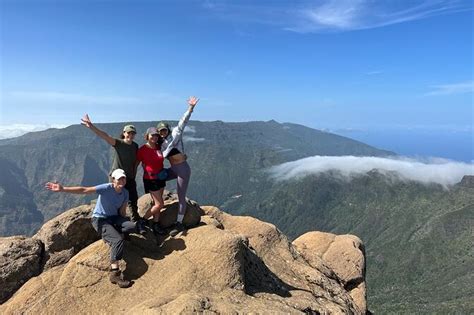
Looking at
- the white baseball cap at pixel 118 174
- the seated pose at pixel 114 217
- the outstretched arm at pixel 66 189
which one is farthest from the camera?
the white baseball cap at pixel 118 174

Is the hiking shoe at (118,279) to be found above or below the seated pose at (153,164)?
below

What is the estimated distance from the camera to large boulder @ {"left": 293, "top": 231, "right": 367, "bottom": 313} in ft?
94.9

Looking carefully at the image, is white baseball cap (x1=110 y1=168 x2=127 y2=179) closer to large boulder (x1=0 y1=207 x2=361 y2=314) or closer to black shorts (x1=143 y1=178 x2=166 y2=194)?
black shorts (x1=143 y1=178 x2=166 y2=194)

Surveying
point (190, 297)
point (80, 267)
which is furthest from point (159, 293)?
point (80, 267)

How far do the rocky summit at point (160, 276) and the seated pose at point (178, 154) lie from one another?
1.09 metres

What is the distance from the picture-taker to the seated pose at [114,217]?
17.9 metres

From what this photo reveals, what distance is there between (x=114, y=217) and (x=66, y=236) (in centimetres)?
470

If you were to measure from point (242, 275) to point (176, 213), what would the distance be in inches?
262

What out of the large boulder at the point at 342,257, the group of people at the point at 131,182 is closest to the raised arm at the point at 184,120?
the group of people at the point at 131,182

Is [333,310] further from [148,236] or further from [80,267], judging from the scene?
[80,267]

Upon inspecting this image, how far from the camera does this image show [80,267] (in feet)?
62.1

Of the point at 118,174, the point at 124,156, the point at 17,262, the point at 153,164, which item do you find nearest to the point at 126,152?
the point at 124,156

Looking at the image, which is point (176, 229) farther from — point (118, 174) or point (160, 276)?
point (118, 174)

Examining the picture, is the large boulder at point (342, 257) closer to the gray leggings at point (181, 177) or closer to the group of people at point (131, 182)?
the gray leggings at point (181, 177)
